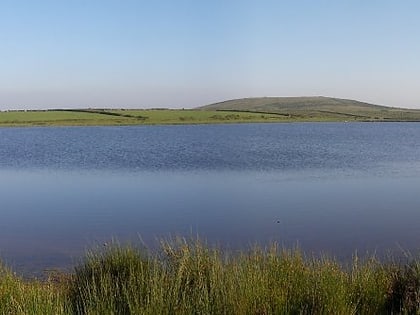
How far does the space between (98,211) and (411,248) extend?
891cm

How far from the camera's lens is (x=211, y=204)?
17047 mm

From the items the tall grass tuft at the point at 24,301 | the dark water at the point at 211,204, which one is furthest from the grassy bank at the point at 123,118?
the tall grass tuft at the point at 24,301

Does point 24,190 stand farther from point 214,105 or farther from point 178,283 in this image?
point 214,105

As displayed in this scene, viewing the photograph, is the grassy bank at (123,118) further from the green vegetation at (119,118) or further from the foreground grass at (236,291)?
the foreground grass at (236,291)

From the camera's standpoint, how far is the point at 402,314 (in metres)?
5.30

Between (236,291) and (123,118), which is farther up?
(123,118)

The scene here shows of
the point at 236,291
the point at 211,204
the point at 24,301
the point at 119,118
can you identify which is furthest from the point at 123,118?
the point at 236,291

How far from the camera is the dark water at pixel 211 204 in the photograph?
12041mm

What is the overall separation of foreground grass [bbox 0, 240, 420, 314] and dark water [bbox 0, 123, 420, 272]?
435cm

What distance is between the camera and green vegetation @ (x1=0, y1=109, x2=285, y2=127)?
8656cm

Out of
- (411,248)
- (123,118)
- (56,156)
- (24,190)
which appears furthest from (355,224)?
(123,118)

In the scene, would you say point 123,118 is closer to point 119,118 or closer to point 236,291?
point 119,118

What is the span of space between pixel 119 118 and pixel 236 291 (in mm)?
86149

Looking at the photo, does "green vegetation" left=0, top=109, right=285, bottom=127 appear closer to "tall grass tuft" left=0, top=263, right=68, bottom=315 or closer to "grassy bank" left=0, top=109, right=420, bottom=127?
"grassy bank" left=0, top=109, right=420, bottom=127
